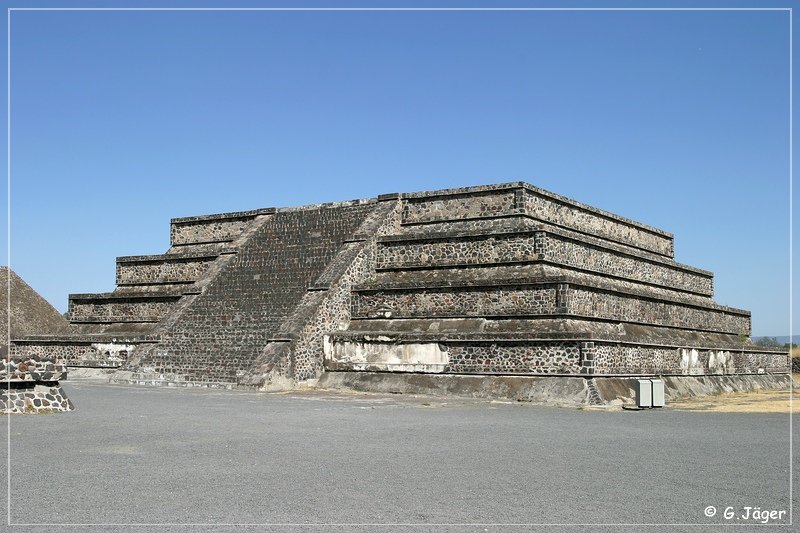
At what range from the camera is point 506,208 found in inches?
1025

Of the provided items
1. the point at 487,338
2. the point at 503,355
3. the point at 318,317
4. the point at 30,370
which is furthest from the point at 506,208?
the point at 30,370

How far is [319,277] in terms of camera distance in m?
25.6

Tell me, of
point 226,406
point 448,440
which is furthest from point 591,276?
point 448,440

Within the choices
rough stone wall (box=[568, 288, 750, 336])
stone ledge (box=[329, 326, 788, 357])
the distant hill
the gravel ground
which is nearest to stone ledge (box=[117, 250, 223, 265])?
the distant hill

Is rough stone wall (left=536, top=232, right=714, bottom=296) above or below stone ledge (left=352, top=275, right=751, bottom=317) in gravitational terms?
above

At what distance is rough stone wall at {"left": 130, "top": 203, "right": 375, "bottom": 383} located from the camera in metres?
24.4

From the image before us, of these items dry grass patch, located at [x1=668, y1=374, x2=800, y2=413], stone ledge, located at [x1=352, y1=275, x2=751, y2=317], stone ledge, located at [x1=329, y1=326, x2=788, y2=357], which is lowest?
dry grass patch, located at [x1=668, y1=374, x2=800, y2=413]

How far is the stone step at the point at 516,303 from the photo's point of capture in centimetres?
2231

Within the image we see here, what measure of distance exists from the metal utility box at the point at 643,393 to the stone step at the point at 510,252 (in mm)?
5534

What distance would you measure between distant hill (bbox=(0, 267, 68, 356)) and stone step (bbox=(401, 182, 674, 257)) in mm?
16627

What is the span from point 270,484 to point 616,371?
15271mm

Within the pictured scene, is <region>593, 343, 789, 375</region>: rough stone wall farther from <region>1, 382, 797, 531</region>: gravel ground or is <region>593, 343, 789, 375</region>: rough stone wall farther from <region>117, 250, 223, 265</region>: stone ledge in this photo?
<region>117, 250, 223, 265</region>: stone ledge

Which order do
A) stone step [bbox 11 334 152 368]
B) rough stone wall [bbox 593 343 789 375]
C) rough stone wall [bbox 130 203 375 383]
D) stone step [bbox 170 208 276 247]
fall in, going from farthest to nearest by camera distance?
stone step [bbox 170 208 276 247]
stone step [bbox 11 334 152 368]
rough stone wall [bbox 130 203 375 383]
rough stone wall [bbox 593 343 789 375]

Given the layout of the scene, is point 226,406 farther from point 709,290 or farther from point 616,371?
point 709,290
